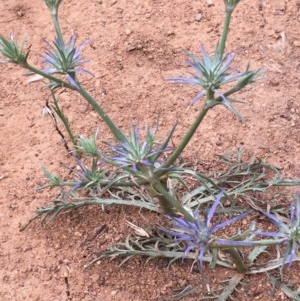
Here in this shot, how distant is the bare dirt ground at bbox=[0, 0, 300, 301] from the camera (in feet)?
7.45

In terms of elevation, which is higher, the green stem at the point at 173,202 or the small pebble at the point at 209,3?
the small pebble at the point at 209,3

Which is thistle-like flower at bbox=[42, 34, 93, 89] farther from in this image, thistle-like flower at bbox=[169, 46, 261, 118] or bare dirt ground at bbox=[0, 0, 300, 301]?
bare dirt ground at bbox=[0, 0, 300, 301]

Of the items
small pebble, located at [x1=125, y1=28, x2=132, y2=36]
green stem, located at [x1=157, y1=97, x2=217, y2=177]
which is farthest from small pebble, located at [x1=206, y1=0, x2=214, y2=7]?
green stem, located at [x1=157, y1=97, x2=217, y2=177]

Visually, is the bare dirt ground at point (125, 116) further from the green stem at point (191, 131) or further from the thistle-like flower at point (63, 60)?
the thistle-like flower at point (63, 60)

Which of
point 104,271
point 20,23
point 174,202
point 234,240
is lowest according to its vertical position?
point 104,271

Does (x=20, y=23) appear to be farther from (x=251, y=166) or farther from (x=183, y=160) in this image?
(x=251, y=166)

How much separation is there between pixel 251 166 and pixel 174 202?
72 centimetres

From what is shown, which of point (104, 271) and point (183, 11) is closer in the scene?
point (104, 271)

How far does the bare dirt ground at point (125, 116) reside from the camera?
227 cm

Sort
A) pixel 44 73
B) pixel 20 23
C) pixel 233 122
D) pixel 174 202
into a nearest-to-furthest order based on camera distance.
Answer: pixel 44 73 → pixel 174 202 → pixel 233 122 → pixel 20 23

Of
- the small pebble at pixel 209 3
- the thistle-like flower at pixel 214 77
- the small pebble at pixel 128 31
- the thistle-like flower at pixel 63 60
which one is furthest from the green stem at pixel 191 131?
the small pebble at pixel 209 3

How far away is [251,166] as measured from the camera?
97.8 inches

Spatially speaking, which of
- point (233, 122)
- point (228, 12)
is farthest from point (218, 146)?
point (228, 12)

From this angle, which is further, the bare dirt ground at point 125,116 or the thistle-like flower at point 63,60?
the bare dirt ground at point 125,116
